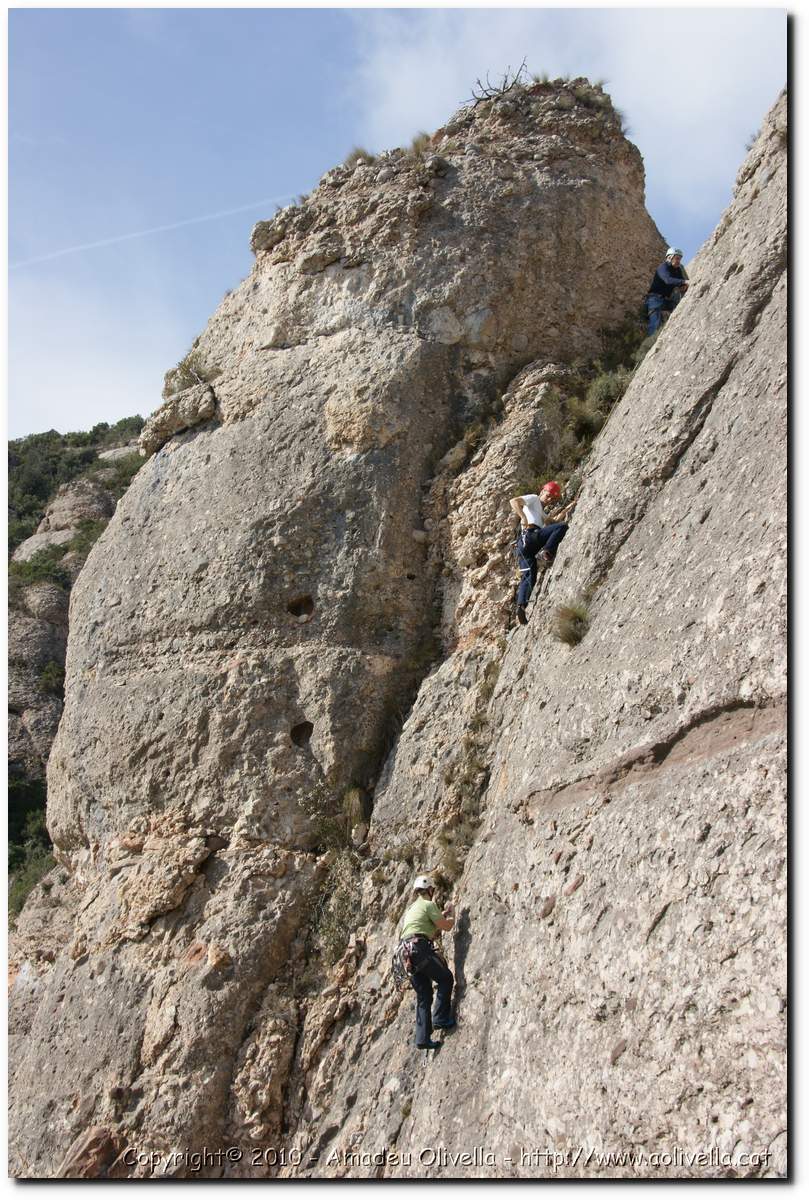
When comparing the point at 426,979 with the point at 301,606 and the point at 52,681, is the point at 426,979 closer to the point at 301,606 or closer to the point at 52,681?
the point at 301,606

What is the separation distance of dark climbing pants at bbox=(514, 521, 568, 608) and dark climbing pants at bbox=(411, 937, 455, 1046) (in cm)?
324

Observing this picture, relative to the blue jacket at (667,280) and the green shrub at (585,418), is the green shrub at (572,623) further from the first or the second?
the blue jacket at (667,280)

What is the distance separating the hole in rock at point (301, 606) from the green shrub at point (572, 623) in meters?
3.20

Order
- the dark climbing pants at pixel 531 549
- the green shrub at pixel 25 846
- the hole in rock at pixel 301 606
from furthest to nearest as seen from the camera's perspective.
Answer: the green shrub at pixel 25 846
the hole in rock at pixel 301 606
the dark climbing pants at pixel 531 549

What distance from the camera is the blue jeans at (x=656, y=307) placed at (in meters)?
11.7

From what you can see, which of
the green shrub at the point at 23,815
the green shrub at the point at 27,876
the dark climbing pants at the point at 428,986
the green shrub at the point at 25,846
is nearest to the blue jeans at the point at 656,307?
the dark climbing pants at the point at 428,986

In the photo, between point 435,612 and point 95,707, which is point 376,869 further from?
point 95,707

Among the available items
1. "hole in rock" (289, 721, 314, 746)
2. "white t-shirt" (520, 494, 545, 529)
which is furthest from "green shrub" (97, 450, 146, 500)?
"white t-shirt" (520, 494, 545, 529)

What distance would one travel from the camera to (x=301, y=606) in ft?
34.3

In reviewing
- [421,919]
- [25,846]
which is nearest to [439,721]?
[421,919]

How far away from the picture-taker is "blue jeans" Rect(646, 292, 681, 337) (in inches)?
460

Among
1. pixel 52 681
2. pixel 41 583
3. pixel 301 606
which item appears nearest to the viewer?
pixel 301 606

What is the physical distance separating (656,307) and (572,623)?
543 centimetres

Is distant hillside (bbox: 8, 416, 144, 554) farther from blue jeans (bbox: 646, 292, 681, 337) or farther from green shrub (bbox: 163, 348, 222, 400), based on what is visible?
blue jeans (bbox: 646, 292, 681, 337)
